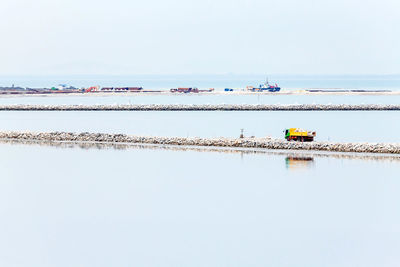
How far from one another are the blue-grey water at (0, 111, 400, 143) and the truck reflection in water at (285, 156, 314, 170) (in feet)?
26.3

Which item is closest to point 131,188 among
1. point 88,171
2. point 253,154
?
point 88,171

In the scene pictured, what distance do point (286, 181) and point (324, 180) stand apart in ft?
3.69

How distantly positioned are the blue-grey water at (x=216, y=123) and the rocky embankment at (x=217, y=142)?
425cm

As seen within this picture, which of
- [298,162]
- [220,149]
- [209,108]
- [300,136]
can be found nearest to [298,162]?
[298,162]

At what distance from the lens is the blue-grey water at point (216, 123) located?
36125 mm

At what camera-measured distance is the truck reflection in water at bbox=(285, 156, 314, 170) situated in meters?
23.8

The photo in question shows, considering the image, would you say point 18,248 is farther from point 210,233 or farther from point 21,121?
point 21,121

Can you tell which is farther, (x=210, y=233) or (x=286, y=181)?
(x=286, y=181)

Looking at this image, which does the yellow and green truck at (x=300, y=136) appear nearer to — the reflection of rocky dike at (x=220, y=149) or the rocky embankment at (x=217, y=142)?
the rocky embankment at (x=217, y=142)

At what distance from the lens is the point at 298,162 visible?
24781mm

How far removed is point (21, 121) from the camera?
4431cm

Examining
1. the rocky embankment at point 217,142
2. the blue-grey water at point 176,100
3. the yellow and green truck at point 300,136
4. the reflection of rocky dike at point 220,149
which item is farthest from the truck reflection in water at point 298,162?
the blue-grey water at point 176,100

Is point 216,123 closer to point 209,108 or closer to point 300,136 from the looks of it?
point 209,108

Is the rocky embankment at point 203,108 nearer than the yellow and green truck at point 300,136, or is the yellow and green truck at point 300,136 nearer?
the yellow and green truck at point 300,136
